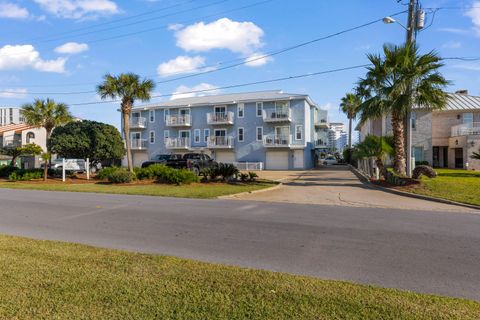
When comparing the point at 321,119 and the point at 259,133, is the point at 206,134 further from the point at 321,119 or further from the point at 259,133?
the point at 321,119

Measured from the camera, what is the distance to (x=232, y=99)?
46.7 m

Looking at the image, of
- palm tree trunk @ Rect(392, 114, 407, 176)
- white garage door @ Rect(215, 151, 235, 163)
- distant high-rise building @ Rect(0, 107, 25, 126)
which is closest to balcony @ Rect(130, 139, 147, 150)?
white garage door @ Rect(215, 151, 235, 163)

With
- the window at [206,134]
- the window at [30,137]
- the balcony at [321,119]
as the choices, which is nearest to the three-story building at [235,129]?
the window at [206,134]

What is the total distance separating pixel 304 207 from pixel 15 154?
26156 mm

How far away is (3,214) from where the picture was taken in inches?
433

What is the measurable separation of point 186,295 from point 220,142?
4134 centimetres

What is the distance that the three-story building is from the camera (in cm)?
4297

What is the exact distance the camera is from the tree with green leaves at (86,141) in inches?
1138

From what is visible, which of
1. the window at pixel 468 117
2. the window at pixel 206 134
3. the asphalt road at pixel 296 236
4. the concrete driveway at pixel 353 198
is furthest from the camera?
the window at pixel 206 134

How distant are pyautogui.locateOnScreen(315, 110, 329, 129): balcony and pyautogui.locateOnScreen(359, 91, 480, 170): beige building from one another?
57.4ft

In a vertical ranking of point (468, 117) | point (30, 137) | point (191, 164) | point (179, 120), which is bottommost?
point (191, 164)

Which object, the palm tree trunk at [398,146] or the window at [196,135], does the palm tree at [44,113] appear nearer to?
the window at [196,135]

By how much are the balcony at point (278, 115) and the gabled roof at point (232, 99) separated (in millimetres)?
1376

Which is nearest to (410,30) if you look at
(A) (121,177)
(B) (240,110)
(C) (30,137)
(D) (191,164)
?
(D) (191,164)
